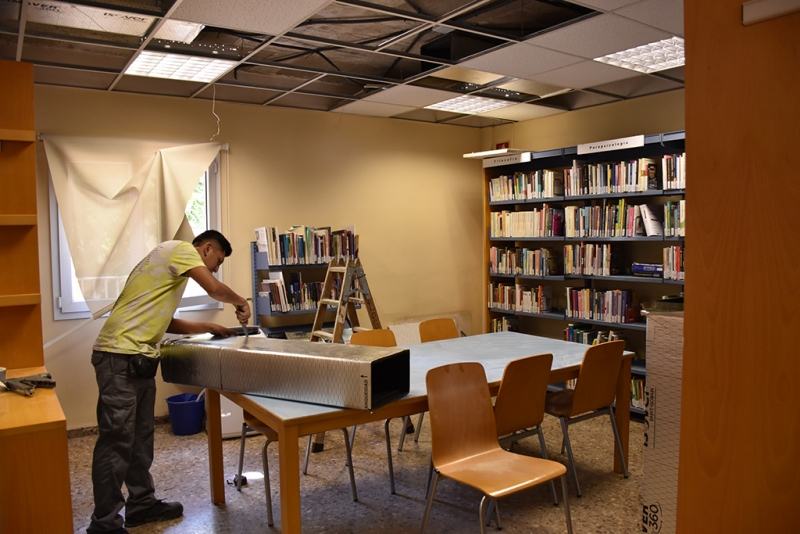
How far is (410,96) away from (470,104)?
65 centimetres

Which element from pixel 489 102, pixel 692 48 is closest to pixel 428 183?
pixel 489 102

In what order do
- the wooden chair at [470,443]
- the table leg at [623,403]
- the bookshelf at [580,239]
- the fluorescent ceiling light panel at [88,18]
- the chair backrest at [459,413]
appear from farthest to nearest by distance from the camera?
the bookshelf at [580,239] < the table leg at [623,403] < the fluorescent ceiling light panel at [88,18] < the chair backrest at [459,413] < the wooden chair at [470,443]

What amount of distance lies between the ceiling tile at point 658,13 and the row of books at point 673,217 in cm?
151

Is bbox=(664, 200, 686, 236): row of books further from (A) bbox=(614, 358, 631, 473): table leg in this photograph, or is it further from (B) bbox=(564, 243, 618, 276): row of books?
(A) bbox=(614, 358, 631, 473): table leg

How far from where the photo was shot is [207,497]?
347 cm

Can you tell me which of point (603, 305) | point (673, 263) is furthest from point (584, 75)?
point (603, 305)

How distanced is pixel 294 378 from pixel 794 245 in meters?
1.94

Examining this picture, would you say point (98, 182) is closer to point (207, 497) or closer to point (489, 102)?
point (207, 497)

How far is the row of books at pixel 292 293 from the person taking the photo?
4844mm

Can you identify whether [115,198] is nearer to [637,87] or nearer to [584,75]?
[584,75]

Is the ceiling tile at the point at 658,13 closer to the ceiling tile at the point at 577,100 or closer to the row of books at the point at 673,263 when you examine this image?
the row of books at the point at 673,263

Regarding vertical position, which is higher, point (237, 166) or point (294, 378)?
point (237, 166)

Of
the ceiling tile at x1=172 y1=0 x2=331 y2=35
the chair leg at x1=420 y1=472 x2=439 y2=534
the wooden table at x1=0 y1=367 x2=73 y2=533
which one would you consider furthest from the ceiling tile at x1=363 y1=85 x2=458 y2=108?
the wooden table at x1=0 y1=367 x2=73 y2=533

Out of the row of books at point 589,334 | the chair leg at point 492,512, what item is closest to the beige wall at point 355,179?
the row of books at point 589,334
